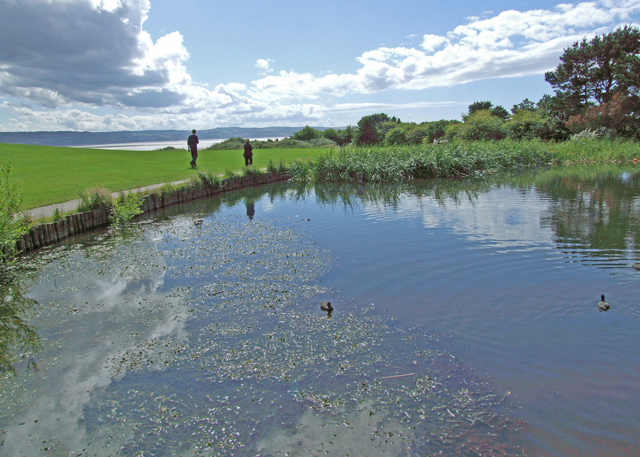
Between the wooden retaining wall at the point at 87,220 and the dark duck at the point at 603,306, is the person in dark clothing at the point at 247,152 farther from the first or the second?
the dark duck at the point at 603,306

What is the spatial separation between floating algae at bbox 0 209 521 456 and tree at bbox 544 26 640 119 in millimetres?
47852

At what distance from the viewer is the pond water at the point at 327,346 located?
3371 mm

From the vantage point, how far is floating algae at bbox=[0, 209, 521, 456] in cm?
332

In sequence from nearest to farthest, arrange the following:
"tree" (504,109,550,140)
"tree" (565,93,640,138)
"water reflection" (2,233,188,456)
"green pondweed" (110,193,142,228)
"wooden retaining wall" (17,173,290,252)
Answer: "water reflection" (2,233,188,456) → "wooden retaining wall" (17,173,290,252) → "green pondweed" (110,193,142,228) → "tree" (565,93,640,138) → "tree" (504,109,550,140)

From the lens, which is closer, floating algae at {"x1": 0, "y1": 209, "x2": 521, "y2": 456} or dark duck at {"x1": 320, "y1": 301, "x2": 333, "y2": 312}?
floating algae at {"x1": 0, "y1": 209, "x2": 521, "y2": 456}

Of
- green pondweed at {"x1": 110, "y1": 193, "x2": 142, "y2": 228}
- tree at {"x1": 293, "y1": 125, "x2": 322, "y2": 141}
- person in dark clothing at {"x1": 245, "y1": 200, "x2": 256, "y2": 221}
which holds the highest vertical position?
tree at {"x1": 293, "y1": 125, "x2": 322, "y2": 141}

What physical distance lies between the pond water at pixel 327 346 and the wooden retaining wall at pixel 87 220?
19.4 inches

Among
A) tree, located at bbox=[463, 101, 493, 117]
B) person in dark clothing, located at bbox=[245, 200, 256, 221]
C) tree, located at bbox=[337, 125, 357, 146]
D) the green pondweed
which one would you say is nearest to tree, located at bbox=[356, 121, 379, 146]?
tree, located at bbox=[337, 125, 357, 146]

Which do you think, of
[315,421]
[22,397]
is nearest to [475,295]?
[315,421]

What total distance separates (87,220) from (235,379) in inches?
329

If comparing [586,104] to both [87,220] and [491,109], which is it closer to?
[491,109]

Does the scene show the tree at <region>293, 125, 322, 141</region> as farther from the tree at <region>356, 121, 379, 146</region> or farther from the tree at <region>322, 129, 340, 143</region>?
the tree at <region>356, 121, 379, 146</region>

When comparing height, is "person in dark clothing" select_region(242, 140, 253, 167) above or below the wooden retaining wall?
above

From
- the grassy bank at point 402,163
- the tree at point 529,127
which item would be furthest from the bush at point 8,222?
the tree at point 529,127
